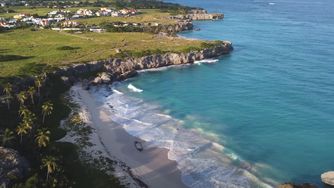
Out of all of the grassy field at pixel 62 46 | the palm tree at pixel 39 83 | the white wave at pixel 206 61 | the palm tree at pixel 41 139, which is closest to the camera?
the palm tree at pixel 41 139

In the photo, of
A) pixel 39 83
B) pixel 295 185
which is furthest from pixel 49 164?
pixel 39 83

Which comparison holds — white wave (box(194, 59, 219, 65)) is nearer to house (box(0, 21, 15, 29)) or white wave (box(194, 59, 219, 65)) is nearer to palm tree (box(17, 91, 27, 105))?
palm tree (box(17, 91, 27, 105))

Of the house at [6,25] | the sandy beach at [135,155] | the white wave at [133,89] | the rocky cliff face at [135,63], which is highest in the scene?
the house at [6,25]

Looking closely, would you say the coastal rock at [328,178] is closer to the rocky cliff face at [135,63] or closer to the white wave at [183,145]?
the white wave at [183,145]

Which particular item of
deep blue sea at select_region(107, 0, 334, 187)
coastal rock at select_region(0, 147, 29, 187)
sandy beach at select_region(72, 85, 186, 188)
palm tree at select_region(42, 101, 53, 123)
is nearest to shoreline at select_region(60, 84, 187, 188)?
sandy beach at select_region(72, 85, 186, 188)

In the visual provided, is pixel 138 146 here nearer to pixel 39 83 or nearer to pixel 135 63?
pixel 39 83

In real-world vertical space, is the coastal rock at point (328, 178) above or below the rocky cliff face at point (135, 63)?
below

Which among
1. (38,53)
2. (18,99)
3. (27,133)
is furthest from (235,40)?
(27,133)

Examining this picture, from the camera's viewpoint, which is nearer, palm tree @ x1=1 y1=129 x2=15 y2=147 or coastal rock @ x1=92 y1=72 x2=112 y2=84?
palm tree @ x1=1 y1=129 x2=15 y2=147

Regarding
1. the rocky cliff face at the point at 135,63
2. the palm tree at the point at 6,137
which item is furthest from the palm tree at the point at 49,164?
the rocky cliff face at the point at 135,63
